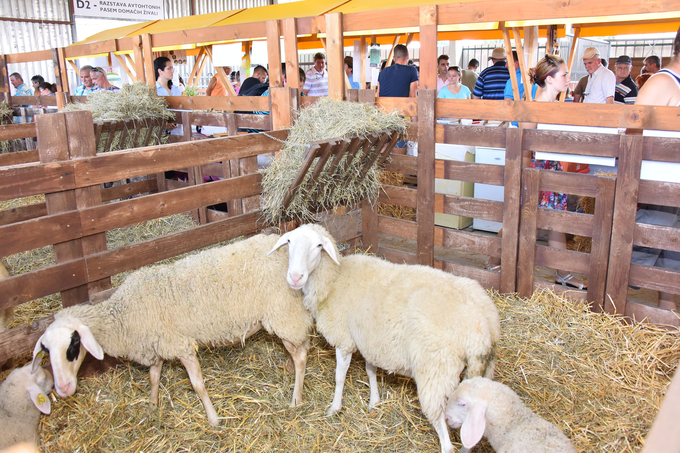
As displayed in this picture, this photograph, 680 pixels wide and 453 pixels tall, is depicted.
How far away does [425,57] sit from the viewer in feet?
14.3

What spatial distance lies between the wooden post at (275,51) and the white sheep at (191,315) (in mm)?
2344

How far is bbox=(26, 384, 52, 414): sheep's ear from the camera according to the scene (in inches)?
109

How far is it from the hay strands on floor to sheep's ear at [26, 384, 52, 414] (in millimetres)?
1959

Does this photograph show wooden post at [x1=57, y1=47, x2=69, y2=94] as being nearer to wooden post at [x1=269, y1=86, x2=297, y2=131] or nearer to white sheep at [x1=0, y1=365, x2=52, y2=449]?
wooden post at [x1=269, y1=86, x2=297, y2=131]

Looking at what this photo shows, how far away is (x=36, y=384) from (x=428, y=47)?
147 inches

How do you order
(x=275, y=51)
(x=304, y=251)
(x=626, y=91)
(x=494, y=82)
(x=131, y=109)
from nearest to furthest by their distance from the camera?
1. (x=304, y=251)
2. (x=275, y=51)
3. (x=131, y=109)
4. (x=494, y=82)
5. (x=626, y=91)

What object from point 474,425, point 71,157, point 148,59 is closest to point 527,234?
point 474,425

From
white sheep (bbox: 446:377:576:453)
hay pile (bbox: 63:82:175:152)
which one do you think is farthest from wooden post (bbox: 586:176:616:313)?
hay pile (bbox: 63:82:175:152)

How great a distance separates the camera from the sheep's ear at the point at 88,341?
2771 mm

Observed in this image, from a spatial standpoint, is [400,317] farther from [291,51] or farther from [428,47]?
[291,51]

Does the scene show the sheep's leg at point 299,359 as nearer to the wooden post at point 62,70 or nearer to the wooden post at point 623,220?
the wooden post at point 623,220

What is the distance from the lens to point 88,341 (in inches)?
109

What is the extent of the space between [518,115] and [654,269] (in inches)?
58.9

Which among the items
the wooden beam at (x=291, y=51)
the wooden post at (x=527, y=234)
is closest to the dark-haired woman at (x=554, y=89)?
the wooden post at (x=527, y=234)
